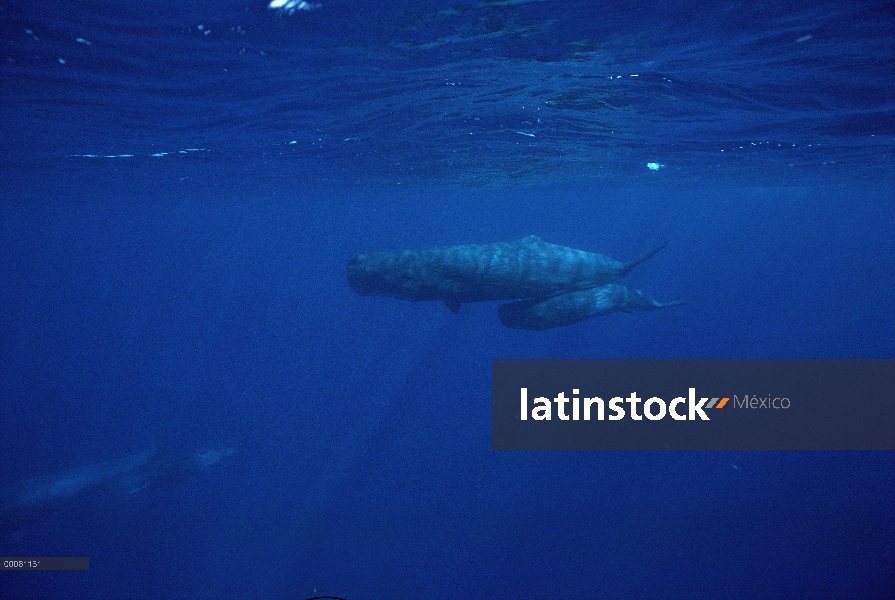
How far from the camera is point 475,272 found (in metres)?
9.31

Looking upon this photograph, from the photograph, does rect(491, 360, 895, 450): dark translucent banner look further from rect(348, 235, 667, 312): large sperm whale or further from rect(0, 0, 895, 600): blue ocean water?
rect(348, 235, 667, 312): large sperm whale

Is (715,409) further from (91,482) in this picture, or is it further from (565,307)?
(91,482)

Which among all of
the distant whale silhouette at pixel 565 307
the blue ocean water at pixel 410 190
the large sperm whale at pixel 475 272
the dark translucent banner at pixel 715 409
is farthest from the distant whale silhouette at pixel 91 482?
the distant whale silhouette at pixel 565 307

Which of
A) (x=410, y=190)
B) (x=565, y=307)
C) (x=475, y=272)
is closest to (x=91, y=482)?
(x=475, y=272)

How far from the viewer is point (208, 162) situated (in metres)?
24.2

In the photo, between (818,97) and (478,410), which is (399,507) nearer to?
(478,410)

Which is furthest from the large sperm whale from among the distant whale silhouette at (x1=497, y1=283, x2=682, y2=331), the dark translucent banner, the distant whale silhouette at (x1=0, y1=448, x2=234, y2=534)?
the distant whale silhouette at (x1=0, y1=448, x2=234, y2=534)

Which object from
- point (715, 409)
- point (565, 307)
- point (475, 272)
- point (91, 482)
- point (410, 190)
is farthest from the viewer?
point (410, 190)

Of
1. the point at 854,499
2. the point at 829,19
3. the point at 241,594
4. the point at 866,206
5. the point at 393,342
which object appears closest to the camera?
the point at 829,19

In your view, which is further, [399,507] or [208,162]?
[208,162]

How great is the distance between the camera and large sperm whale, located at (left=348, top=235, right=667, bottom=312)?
929 cm

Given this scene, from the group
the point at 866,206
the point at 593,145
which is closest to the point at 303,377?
Answer: the point at 593,145

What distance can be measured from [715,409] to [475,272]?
92.6ft

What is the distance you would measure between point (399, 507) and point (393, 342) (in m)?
36.0
